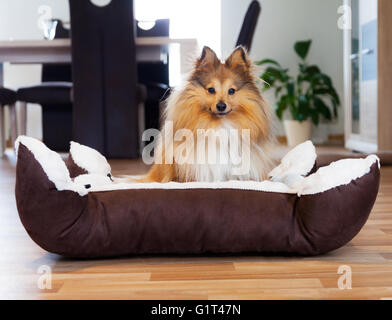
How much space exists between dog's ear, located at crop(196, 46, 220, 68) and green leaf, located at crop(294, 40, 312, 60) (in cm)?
456

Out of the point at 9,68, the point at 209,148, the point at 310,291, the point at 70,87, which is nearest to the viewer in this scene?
Result: the point at 310,291

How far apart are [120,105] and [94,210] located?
273 cm

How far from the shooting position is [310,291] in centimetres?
108

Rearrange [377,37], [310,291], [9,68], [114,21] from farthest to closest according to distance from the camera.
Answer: [9,68], [377,37], [114,21], [310,291]

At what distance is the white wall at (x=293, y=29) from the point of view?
6.34m

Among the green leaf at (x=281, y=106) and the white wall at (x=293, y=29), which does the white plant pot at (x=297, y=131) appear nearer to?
the green leaf at (x=281, y=106)

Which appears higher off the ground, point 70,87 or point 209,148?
point 70,87

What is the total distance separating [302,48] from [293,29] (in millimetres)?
406

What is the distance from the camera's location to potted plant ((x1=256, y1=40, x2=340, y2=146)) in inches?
237

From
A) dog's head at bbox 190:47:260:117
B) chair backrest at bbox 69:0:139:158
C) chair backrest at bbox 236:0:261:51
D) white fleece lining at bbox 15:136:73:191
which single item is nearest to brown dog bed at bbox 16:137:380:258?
white fleece lining at bbox 15:136:73:191

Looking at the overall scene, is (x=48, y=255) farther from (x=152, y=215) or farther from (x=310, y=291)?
(x=310, y=291)

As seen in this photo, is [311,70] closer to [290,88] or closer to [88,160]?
[290,88]

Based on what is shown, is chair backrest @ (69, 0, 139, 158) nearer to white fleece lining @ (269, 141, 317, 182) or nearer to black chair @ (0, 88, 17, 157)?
black chair @ (0, 88, 17, 157)
